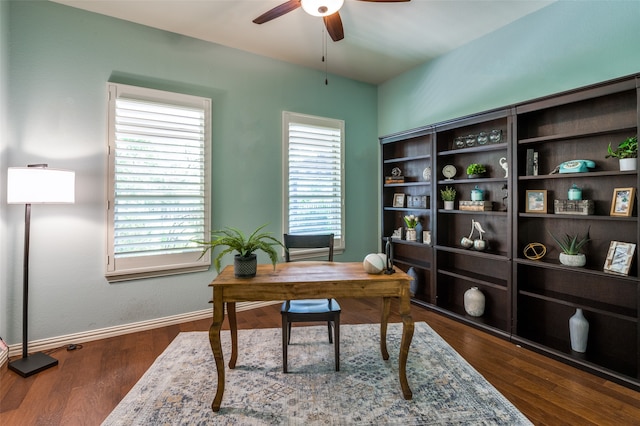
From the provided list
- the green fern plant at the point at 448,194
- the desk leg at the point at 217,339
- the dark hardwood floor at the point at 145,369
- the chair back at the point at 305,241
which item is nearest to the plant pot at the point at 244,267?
the desk leg at the point at 217,339

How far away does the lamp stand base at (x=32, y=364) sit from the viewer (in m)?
2.25

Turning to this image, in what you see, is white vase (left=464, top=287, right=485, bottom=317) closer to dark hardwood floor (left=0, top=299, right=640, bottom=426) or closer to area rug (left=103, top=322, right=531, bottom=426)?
dark hardwood floor (left=0, top=299, right=640, bottom=426)

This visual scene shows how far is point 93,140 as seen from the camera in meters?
2.82

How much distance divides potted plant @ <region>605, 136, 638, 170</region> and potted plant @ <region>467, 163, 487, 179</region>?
3.56ft

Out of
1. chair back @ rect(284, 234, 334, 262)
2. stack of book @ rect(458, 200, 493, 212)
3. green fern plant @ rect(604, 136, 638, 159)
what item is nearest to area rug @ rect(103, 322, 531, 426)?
chair back @ rect(284, 234, 334, 262)

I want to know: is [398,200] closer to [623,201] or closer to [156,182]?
[623,201]

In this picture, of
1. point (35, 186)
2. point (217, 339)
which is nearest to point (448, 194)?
point (217, 339)

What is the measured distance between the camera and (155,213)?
308 centimetres

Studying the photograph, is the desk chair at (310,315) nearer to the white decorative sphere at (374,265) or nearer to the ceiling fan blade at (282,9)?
the white decorative sphere at (374,265)

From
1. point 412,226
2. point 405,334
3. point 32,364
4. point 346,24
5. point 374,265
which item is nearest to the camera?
point 405,334

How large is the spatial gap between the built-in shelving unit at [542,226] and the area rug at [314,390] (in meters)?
0.96

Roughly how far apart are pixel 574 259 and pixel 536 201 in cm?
59

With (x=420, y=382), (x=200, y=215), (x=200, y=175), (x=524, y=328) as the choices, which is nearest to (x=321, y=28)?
(x=200, y=175)

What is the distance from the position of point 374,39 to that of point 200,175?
2405mm
